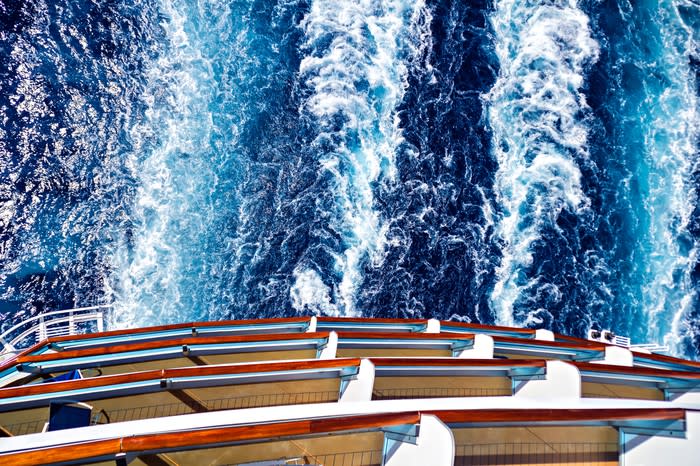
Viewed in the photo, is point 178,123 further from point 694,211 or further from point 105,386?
point 694,211

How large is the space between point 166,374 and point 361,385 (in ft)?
21.7

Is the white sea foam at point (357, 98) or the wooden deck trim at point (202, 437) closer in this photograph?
the wooden deck trim at point (202, 437)

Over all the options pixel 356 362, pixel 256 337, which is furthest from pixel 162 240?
pixel 356 362

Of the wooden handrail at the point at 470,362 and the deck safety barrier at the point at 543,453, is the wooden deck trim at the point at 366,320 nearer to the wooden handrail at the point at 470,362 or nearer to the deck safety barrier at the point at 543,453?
the wooden handrail at the point at 470,362

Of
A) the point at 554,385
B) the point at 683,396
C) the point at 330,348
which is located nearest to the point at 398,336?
the point at 330,348

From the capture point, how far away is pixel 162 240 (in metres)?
31.4

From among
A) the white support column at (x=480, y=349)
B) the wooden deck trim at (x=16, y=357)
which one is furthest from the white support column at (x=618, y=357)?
the wooden deck trim at (x=16, y=357)

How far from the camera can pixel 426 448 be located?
1172 cm

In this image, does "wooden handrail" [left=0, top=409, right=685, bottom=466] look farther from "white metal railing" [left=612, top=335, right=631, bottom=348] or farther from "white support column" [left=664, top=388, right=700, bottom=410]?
"white metal railing" [left=612, top=335, right=631, bottom=348]

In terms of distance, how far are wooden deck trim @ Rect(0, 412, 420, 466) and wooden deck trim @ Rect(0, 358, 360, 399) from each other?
4.16m

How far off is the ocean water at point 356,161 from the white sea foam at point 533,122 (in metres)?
0.16

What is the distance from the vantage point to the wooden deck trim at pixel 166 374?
48.0 ft

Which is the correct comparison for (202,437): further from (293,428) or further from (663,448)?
(663,448)

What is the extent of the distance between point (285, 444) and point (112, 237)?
950 inches
